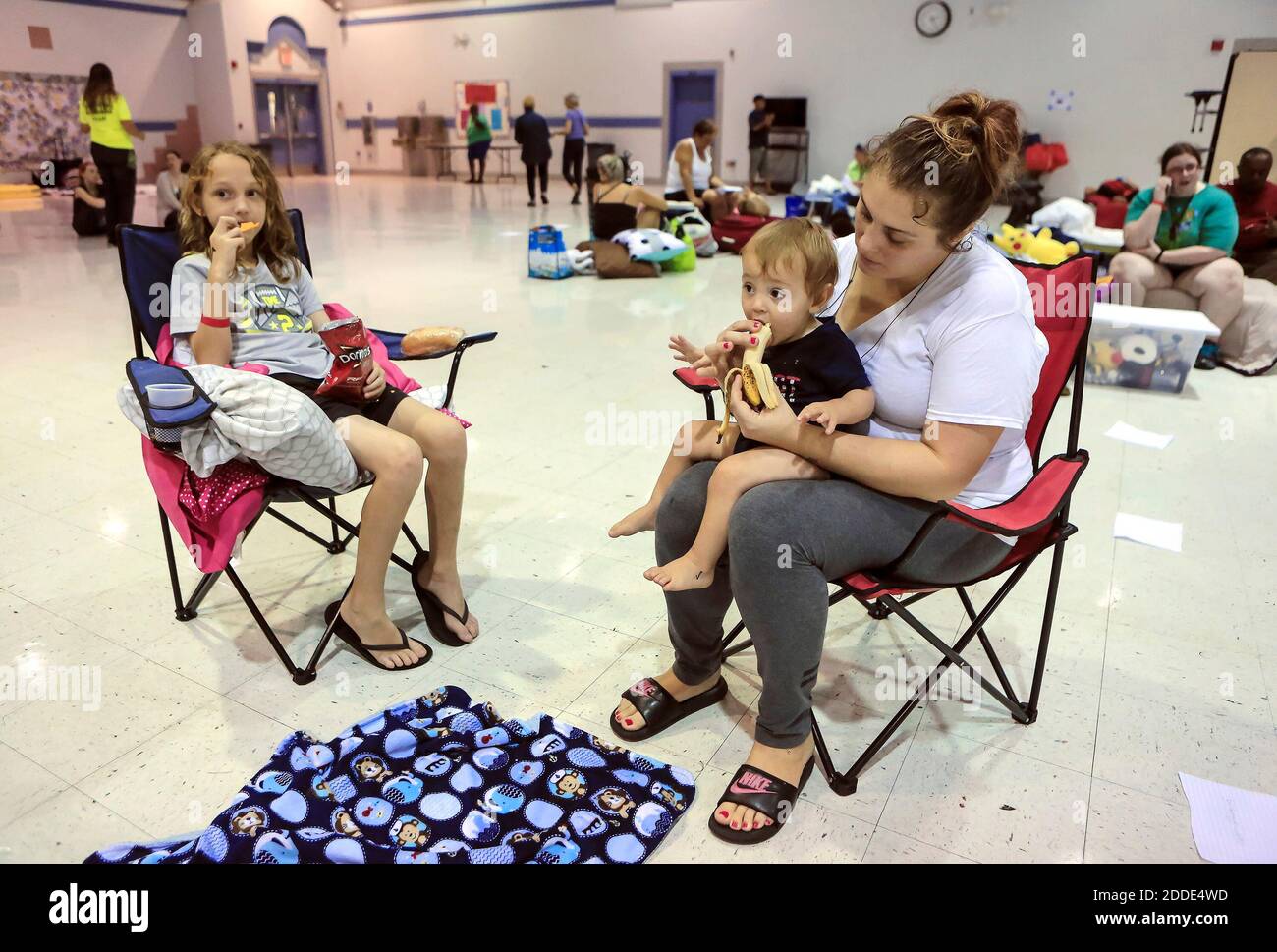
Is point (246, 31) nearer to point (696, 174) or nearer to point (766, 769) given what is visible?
point (696, 174)

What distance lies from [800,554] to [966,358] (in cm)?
42

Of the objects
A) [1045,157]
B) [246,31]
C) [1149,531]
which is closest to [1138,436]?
[1149,531]

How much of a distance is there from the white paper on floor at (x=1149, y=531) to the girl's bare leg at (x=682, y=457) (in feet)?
5.55

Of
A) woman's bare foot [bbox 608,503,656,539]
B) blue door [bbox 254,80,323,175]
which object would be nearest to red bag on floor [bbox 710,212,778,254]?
woman's bare foot [bbox 608,503,656,539]

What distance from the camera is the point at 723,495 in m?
1.50

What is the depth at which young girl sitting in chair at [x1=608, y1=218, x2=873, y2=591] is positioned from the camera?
149cm

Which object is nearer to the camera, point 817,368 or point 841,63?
point 817,368

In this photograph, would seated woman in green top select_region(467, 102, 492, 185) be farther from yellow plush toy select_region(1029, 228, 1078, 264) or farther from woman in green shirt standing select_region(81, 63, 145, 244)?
yellow plush toy select_region(1029, 228, 1078, 264)

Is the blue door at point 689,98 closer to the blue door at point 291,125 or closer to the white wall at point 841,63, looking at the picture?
the white wall at point 841,63

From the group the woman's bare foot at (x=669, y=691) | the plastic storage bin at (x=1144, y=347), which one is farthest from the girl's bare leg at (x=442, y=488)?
the plastic storage bin at (x=1144, y=347)

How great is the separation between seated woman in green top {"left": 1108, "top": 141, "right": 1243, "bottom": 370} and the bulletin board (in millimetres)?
14200
